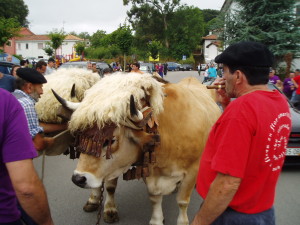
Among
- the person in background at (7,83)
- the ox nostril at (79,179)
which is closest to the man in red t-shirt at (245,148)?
the ox nostril at (79,179)

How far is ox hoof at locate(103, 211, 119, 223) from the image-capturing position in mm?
4191

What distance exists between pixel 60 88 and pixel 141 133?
1537 mm

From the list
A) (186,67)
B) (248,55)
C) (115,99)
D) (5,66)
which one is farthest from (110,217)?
(186,67)

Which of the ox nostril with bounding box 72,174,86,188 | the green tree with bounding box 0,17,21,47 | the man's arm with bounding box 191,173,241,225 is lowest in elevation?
the ox nostril with bounding box 72,174,86,188

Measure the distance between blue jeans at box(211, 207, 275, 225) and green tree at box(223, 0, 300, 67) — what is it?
57.4 ft

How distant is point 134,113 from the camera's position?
107 inches

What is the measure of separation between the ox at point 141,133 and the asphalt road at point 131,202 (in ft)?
2.09

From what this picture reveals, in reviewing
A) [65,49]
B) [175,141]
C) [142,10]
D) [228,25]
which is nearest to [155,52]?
[228,25]

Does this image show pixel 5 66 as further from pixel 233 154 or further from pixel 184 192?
pixel 233 154

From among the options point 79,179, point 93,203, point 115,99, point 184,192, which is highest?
point 115,99

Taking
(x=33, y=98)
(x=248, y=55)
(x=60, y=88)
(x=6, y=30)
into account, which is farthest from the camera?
(x=6, y=30)

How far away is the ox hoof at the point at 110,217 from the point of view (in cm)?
Answer: 419

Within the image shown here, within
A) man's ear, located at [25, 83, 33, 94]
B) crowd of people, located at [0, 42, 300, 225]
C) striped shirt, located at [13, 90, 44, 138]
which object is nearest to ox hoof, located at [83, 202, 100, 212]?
striped shirt, located at [13, 90, 44, 138]

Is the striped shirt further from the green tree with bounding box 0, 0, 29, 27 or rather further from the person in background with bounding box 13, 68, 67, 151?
the green tree with bounding box 0, 0, 29, 27
